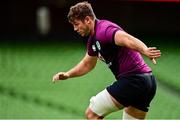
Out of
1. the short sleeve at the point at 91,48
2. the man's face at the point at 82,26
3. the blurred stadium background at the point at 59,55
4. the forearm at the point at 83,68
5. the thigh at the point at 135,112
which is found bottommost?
the blurred stadium background at the point at 59,55

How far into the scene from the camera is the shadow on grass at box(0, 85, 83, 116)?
26.9 ft

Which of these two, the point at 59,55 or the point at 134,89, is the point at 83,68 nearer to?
the point at 134,89

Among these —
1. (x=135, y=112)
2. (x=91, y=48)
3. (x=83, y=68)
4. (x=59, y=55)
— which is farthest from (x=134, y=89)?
(x=59, y=55)

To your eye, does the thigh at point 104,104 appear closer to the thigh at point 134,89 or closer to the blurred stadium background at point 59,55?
the thigh at point 134,89

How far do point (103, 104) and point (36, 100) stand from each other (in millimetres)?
3616

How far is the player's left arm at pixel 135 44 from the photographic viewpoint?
14.5ft

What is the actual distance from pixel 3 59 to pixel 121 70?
557 cm

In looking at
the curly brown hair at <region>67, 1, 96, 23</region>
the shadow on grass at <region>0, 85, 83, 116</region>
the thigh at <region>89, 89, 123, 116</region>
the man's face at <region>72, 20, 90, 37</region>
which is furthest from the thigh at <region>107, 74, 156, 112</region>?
the shadow on grass at <region>0, 85, 83, 116</region>

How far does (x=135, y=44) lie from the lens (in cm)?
453

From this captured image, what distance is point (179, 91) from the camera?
30.1ft

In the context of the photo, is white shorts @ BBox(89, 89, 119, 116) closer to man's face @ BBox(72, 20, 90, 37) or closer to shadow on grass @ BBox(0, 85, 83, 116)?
man's face @ BBox(72, 20, 90, 37)

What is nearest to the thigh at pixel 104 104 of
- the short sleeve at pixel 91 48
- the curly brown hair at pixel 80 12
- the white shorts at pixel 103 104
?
the white shorts at pixel 103 104

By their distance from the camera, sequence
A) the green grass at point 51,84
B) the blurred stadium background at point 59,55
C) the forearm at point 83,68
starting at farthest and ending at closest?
1. the blurred stadium background at point 59,55
2. the green grass at point 51,84
3. the forearm at point 83,68

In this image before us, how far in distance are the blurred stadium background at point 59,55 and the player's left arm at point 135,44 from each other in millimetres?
3102
